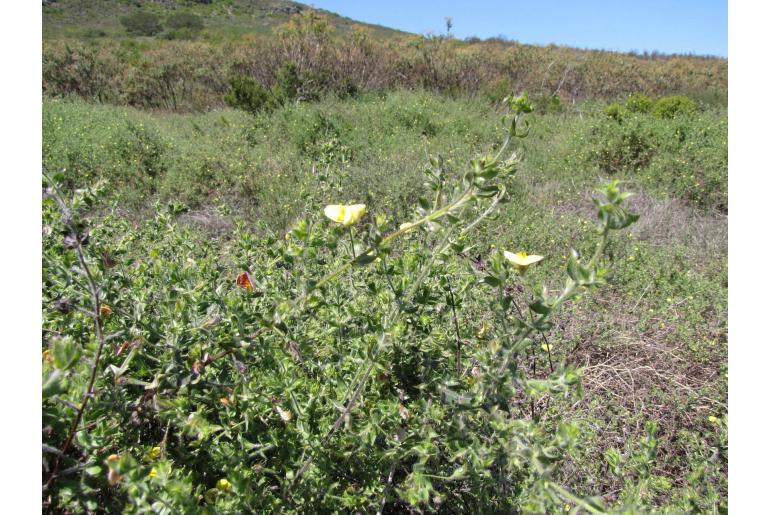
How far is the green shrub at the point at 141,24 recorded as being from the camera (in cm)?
2842

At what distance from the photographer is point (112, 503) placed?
35.4 inches

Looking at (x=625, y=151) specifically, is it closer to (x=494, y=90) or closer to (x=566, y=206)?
(x=566, y=206)

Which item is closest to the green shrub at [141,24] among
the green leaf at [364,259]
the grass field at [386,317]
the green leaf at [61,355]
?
the grass field at [386,317]

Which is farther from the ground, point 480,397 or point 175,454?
point 480,397

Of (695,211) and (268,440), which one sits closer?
→ (268,440)

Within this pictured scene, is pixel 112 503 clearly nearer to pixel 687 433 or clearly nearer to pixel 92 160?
pixel 687 433

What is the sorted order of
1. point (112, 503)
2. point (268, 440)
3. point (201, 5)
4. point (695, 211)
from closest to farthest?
point (112, 503) < point (268, 440) < point (695, 211) < point (201, 5)

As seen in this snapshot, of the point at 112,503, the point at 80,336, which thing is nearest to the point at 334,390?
the point at 112,503

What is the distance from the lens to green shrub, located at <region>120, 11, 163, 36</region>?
1119 inches

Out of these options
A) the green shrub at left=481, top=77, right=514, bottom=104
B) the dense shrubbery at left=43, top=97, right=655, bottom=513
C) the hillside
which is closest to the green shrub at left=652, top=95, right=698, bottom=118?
the green shrub at left=481, top=77, right=514, bottom=104

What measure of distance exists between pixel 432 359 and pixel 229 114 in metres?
7.20

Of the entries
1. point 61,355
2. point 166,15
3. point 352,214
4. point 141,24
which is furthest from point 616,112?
point 166,15

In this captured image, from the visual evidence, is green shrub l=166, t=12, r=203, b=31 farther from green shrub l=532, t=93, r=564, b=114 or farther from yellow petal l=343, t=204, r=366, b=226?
yellow petal l=343, t=204, r=366, b=226

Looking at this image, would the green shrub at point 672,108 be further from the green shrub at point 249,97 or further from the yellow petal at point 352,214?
the yellow petal at point 352,214
